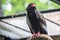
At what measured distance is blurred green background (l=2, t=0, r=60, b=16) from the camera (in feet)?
6.89

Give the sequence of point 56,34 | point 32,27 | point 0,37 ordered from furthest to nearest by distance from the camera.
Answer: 1. point 0,37
2. point 56,34
3. point 32,27

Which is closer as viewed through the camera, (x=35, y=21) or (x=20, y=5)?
(x=35, y=21)

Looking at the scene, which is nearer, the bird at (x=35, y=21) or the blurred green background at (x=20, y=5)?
the bird at (x=35, y=21)

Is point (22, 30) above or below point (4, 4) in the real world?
below

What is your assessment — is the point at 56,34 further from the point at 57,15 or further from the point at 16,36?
the point at 16,36

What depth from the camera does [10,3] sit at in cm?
219

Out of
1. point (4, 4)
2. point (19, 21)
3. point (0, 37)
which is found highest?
point (4, 4)

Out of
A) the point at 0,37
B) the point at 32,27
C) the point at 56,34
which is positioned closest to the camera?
the point at 32,27

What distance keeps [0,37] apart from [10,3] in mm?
352

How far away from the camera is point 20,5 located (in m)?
2.15

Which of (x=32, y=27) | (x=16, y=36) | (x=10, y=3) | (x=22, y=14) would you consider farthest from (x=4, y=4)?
(x=32, y=27)

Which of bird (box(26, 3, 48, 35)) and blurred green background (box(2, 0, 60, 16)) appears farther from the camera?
blurred green background (box(2, 0, 60, 16))

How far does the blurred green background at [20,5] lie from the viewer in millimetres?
2102

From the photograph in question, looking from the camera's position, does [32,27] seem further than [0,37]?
No
